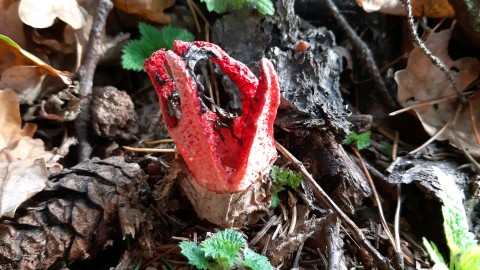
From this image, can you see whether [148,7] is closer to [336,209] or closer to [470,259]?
[336,209]

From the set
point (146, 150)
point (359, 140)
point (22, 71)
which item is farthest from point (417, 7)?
point (22, 71)

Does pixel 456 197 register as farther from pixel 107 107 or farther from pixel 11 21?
pixel 11 21

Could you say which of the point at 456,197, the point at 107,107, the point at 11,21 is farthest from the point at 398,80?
the point at 11,21

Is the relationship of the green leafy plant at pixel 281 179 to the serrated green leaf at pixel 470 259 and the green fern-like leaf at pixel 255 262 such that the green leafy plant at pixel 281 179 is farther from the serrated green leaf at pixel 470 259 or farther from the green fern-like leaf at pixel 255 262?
the serrated green leaf at pixel 470 259

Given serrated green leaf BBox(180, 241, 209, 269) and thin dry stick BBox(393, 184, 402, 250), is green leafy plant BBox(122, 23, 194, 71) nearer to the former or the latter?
serrated green leaf BBox(180, 241, 209, 269)

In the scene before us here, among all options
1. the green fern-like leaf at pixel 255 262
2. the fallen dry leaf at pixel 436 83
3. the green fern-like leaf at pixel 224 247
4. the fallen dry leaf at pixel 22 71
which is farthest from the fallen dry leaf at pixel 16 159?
the fallen dry leaf at pixel 436 83

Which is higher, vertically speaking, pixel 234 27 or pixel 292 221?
pixel 234 27
